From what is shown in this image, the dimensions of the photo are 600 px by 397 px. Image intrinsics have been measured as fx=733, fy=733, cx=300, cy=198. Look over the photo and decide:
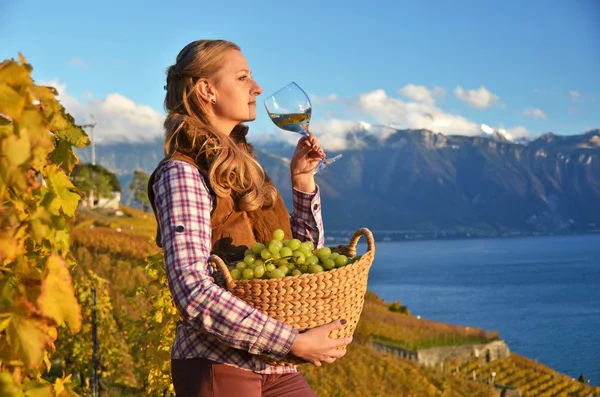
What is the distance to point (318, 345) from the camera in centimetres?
213

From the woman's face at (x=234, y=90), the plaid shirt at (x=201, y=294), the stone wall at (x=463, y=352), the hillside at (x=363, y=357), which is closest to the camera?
the plaid shirt at (x=201, y=294)

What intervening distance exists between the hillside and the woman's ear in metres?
3.93

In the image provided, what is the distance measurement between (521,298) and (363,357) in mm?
103744

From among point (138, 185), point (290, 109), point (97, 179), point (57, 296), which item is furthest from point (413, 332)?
point (138, 185)

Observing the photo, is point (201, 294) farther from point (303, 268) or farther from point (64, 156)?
point (64, 156)

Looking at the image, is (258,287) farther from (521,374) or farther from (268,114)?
(521,374)

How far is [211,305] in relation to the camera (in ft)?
6.75

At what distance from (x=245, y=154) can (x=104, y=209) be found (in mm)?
59754

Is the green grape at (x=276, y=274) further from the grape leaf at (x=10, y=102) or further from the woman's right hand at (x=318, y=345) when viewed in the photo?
the grape leaf at (x=10, y=102)

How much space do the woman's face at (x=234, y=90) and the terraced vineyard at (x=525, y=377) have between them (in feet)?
72.3

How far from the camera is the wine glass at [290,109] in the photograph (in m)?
2.86

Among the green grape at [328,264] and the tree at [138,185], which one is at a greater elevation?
the tree at [138,185]

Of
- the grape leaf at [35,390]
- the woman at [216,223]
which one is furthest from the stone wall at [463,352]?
the grape leaf at [35,390]

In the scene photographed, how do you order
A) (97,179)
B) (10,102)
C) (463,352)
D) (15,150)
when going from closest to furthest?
(15,150) < (10,102) < (463,352) < (97,179)
